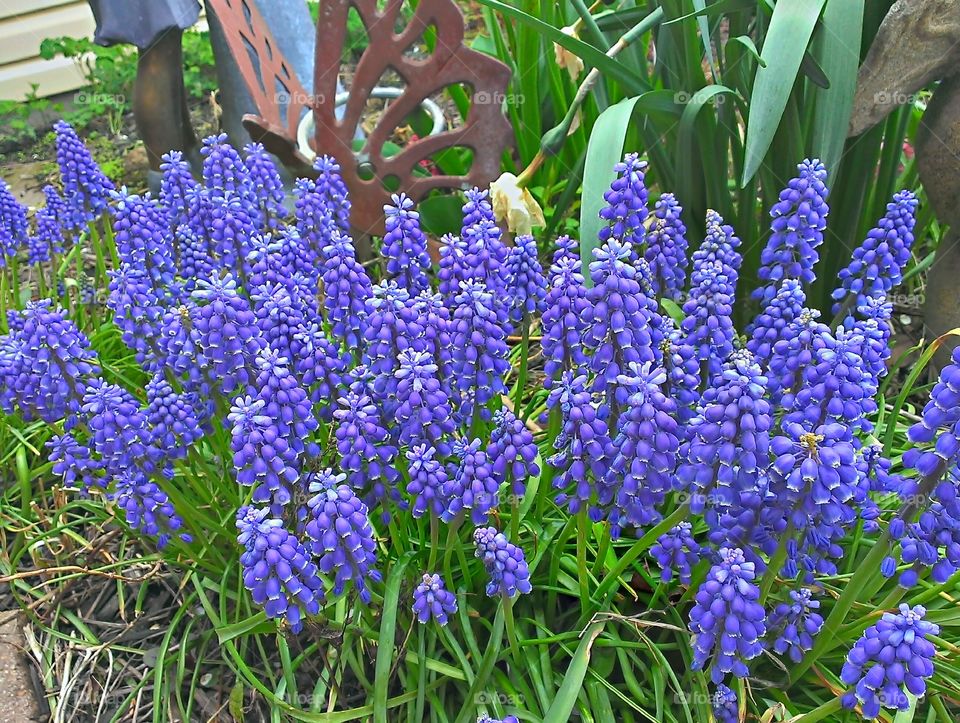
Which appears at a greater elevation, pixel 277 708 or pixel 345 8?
pixel 345 8

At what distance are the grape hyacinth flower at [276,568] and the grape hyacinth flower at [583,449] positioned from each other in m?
0.77

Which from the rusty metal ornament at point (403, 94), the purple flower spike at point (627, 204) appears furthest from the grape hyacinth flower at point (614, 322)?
the rusty metal ornament at point (403, 94)


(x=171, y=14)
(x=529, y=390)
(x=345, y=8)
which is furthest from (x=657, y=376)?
(x=171, y=14)

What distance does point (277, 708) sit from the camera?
9.90 feet

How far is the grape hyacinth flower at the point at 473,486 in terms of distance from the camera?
248 cm

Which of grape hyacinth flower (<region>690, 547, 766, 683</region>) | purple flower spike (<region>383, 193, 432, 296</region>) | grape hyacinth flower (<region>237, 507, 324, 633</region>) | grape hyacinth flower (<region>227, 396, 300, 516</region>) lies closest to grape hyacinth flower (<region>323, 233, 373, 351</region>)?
purple flower spike (<region>383, 193, 432, 296</region>)

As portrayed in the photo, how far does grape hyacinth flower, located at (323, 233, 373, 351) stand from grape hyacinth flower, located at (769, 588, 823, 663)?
1608 mm

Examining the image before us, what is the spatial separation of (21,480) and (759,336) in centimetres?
327

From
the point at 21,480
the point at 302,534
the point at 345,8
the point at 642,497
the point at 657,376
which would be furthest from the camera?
the point at 345,8

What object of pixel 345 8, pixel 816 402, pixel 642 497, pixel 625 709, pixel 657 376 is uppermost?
pixel 345 8

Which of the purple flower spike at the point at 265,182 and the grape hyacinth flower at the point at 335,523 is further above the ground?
the purple flower spike at the point at 265,182

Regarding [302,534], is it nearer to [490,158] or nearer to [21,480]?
[21,480]

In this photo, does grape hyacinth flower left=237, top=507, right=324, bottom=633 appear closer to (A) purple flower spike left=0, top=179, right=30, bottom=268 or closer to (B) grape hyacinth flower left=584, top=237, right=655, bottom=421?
(B) grape hyacinth flower left=584, top=237, right=655, bottom=421

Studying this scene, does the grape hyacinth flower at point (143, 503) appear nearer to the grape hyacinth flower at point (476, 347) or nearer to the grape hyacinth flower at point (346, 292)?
the grape hyacinth flower at point (346, 292)
